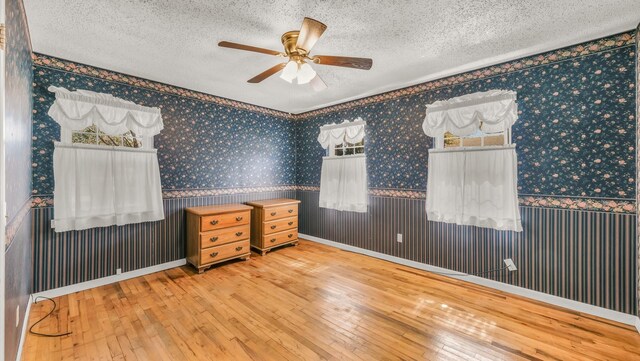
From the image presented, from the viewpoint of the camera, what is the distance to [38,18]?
2119 millimetres

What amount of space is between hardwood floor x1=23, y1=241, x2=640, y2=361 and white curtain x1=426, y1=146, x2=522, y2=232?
776mm

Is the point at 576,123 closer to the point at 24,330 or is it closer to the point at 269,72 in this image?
the point at 269,72

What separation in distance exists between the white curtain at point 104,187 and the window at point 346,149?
264 cm

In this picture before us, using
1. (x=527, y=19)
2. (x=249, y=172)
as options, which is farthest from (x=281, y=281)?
(x=527, y=19)

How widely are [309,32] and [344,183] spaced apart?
2783 millimetres

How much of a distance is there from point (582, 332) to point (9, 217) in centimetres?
412

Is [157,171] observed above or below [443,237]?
above

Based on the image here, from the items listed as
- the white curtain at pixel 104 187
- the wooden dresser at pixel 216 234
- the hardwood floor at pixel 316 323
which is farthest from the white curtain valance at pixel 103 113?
the hardwood floor at pixel 316 323

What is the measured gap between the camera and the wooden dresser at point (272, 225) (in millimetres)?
4242

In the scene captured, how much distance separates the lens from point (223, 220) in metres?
3.70

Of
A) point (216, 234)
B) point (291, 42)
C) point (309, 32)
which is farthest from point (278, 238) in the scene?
point (309, 32)

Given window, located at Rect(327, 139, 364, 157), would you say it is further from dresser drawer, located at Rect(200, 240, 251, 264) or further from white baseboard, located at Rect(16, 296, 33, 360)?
white baseboard, located at Rect(16, 296, 33, 360)

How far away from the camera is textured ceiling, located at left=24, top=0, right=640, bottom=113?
77.5 inches

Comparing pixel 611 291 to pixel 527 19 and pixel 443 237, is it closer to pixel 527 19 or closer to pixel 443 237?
pixel 443 237
